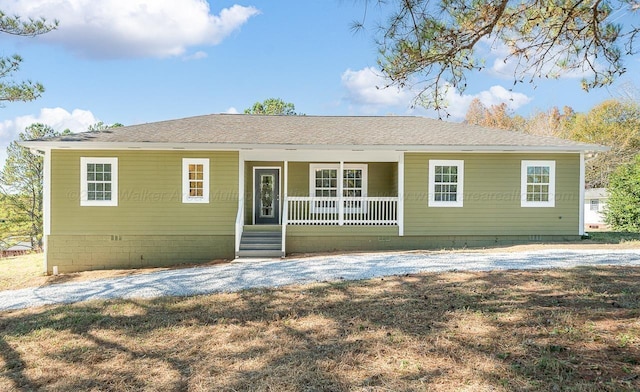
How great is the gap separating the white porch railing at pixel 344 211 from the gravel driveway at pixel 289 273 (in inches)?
103

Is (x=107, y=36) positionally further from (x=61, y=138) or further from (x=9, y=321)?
(x=9, y=321)

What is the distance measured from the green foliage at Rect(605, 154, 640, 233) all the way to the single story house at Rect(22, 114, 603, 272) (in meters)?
5.36

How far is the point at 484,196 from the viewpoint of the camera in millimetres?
11969

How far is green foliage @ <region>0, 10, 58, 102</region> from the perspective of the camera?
10820mm

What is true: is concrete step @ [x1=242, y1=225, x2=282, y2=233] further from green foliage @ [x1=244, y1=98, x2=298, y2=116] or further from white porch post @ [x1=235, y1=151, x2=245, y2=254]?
green foliage @ [x1=244, y1=98, x2=298, y2=116]

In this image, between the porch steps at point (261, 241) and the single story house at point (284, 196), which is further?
the single story house at point (284, 196)

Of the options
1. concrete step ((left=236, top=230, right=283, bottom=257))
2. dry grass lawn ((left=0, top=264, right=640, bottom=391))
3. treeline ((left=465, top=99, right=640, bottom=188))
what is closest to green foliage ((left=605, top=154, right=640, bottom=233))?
dry grass lawn ((left=0, top=264, right=640, bottom=391))

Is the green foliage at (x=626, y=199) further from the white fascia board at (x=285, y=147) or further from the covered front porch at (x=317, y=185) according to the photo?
the covered front porch at (x=317, y=185)

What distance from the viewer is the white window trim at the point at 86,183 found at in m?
11.3

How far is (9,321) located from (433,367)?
19.4 ft

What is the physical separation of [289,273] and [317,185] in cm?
602

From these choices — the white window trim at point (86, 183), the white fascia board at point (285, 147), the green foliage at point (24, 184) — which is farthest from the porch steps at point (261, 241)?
the green foliage at point (24, 184)

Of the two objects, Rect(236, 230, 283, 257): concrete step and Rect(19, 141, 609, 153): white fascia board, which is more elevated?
Rect(19, 141, 609, 153): white fascia board

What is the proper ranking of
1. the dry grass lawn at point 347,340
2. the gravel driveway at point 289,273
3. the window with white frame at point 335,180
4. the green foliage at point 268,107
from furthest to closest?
the green foliage at point 268,107 → the window with white frame at point 335,180 → the gravel driveway at point 289,273 → the dry grass lawn at point 347,340
